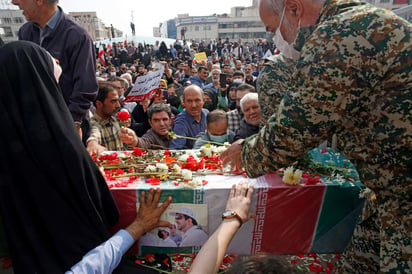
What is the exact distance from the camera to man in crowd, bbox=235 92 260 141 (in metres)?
3.32

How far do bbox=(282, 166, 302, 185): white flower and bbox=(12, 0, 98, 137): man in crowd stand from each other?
2.01m

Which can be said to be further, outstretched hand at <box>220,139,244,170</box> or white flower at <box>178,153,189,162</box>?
white flower at <box>178,153,189,162</box>

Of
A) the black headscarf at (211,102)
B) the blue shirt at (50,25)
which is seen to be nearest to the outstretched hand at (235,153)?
the blue shirt at (50,25)

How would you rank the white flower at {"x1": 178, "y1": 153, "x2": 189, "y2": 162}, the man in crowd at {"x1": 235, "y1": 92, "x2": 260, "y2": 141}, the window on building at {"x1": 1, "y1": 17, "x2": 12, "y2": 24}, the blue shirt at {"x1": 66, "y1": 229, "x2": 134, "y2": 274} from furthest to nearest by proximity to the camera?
the window on building at {"x1": 1, "y1": 17, "x2": 12, "y2": 24} → the man in crowd at {"x1": 235, "y1": 92, "x2": 260, "y2": 141} → the white flower at {"x1": 178, "y1": 153, "x2": 189, "y2": 162} → the blue shirt at {"x1": 66, "y1": 229, "x2": 134, "y2": 274}

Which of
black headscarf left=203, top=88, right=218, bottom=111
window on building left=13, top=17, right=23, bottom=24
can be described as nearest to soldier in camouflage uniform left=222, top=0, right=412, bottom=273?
black headscarf left=203, top=88, right=218, bottom=111

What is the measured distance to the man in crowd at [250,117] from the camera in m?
3.32

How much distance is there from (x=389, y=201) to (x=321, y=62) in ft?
2.39

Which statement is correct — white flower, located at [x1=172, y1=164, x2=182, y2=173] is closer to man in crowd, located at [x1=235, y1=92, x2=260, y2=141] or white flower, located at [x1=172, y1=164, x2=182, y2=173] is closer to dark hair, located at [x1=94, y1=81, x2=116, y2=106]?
man in crowd, located at [x1=235, y1=92, x2=260, y2=141]

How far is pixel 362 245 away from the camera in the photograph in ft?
4.85

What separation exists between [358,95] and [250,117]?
230cm

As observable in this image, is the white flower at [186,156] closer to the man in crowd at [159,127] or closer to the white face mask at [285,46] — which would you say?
the man in crowd at [159,127]

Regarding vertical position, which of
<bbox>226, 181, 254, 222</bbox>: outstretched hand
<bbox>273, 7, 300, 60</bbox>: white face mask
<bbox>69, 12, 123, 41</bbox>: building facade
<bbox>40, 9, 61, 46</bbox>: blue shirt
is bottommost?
<bbox>226, 181, 254, 222</bbox>: outstretched hand

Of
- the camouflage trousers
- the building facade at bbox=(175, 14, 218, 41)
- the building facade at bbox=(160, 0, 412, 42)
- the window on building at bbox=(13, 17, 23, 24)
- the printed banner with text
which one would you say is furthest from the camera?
the building facade at bbox=(175, 14, 218, 41)

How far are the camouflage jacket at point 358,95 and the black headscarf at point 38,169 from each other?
40.3 inches
